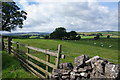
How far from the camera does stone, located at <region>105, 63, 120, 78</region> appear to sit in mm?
3607

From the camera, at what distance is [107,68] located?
3861mm

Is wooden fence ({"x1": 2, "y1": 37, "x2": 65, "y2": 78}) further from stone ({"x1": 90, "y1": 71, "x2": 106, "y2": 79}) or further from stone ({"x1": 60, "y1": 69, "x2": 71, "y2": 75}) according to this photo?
stone ({"x1": 90, "y1": 71, "x2": 106, "y2": 79})

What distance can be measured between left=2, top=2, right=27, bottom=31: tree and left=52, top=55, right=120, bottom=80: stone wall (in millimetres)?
34577

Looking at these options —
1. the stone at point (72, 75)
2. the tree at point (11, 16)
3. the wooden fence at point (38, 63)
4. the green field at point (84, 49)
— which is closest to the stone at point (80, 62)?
the stone at point (72, 75)

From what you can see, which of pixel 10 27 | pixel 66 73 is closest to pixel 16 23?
pixel 10 27

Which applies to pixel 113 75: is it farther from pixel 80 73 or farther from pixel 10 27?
pixel 10 27

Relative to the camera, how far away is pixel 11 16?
37.4 meters

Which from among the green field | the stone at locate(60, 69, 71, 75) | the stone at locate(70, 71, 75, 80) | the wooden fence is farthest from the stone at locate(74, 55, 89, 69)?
the green field

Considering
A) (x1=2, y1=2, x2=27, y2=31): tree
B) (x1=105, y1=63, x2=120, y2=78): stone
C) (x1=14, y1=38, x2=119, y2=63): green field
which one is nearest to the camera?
(x1=105, y1=63, x2=120, y2=78): stone

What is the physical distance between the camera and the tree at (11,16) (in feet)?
118

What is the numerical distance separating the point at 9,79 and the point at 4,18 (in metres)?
33.1

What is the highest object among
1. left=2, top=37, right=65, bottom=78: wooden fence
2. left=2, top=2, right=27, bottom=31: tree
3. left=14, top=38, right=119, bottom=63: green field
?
left=2, top=2, right=27, bottom=31: tree

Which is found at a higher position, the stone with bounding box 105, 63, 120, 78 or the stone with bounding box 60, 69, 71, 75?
the stone with bounding box 105, 63, 120, 78

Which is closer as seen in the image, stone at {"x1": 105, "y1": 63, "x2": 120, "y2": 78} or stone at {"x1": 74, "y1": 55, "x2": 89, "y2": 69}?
stone at {"x1": 105, "y1": 63, "x2": 120, "y2": 78}
